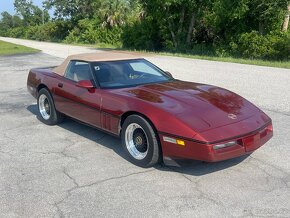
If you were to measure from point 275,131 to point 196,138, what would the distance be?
96.9 inches

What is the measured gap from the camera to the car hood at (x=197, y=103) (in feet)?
13.5

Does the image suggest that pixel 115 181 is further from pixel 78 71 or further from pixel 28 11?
pixel 28 11

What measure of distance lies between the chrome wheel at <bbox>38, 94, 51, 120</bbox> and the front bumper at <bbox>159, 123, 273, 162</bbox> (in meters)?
2.98

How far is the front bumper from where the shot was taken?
3820mm

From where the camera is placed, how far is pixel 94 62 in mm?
5473

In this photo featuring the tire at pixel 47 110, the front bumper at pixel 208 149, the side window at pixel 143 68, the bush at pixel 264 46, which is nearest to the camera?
the front bumper at pixel 208 149

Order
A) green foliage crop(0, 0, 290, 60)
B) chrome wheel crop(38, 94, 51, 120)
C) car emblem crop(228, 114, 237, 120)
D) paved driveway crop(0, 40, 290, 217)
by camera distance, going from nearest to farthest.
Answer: paved driveway crop(0, 40, 290, 217), car emblem crop(228, 114, 237, 120), chrome wheel crop(38, 94, 51, 120), green foliage crop(0, 0, 290, 60)

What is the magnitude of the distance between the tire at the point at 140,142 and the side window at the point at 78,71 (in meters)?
1.16

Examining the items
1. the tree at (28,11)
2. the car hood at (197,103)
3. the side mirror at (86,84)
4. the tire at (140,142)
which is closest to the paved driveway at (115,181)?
the tire at (140,142)

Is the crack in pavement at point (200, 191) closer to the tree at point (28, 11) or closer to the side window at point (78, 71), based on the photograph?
the side window at point (78, 71)

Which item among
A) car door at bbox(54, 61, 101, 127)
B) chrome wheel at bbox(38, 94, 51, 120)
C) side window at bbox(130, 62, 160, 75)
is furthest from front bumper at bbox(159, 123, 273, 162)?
chrome wheel at bbox(38, 94, 51, 120)

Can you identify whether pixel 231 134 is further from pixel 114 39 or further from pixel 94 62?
pixel 114 39

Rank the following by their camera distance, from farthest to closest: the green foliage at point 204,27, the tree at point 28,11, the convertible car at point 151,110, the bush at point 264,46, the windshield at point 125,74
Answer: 1. the tree at point 28,11
2. the green foliage at point 204,27
3. the bush at point 264,46
4. the windshield at point 125,74
5. the convertible car at point 151,110

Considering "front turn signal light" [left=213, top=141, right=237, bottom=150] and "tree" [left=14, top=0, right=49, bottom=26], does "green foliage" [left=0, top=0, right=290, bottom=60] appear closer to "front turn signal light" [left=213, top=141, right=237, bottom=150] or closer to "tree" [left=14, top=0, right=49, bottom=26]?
"front turn signal light" [left=213, top=141, right=237, bottom=150]
